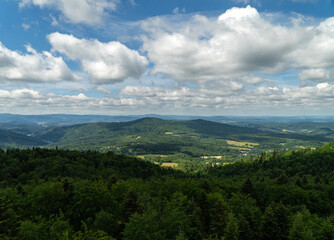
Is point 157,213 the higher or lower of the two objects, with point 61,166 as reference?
higher

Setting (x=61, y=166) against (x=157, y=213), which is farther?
(x=61, y=166)

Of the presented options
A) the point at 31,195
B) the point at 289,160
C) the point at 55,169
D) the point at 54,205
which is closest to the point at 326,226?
the point at 54,205

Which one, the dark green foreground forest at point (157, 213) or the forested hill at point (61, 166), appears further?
the forested hill at point (61, 166)

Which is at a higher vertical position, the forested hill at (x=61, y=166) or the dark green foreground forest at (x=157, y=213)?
the dark green foreground forest at (x=157, y=213)

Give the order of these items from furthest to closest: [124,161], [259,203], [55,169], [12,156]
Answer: [124,161] < [12,156] < [55,169] < [259,203]

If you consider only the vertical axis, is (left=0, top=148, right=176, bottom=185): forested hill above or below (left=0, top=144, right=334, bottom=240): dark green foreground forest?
below

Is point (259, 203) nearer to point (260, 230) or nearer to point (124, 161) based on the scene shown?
point (260, 230)

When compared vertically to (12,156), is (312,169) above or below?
below

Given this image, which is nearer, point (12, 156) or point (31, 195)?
point (31, 195)

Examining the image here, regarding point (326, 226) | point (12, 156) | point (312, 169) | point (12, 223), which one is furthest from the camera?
point (312, 169)

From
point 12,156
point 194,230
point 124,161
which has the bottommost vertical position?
point 124,161

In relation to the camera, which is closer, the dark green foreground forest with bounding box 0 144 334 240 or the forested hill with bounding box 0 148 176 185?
the dark green foreground forest with bounding box 0 144 334 240
